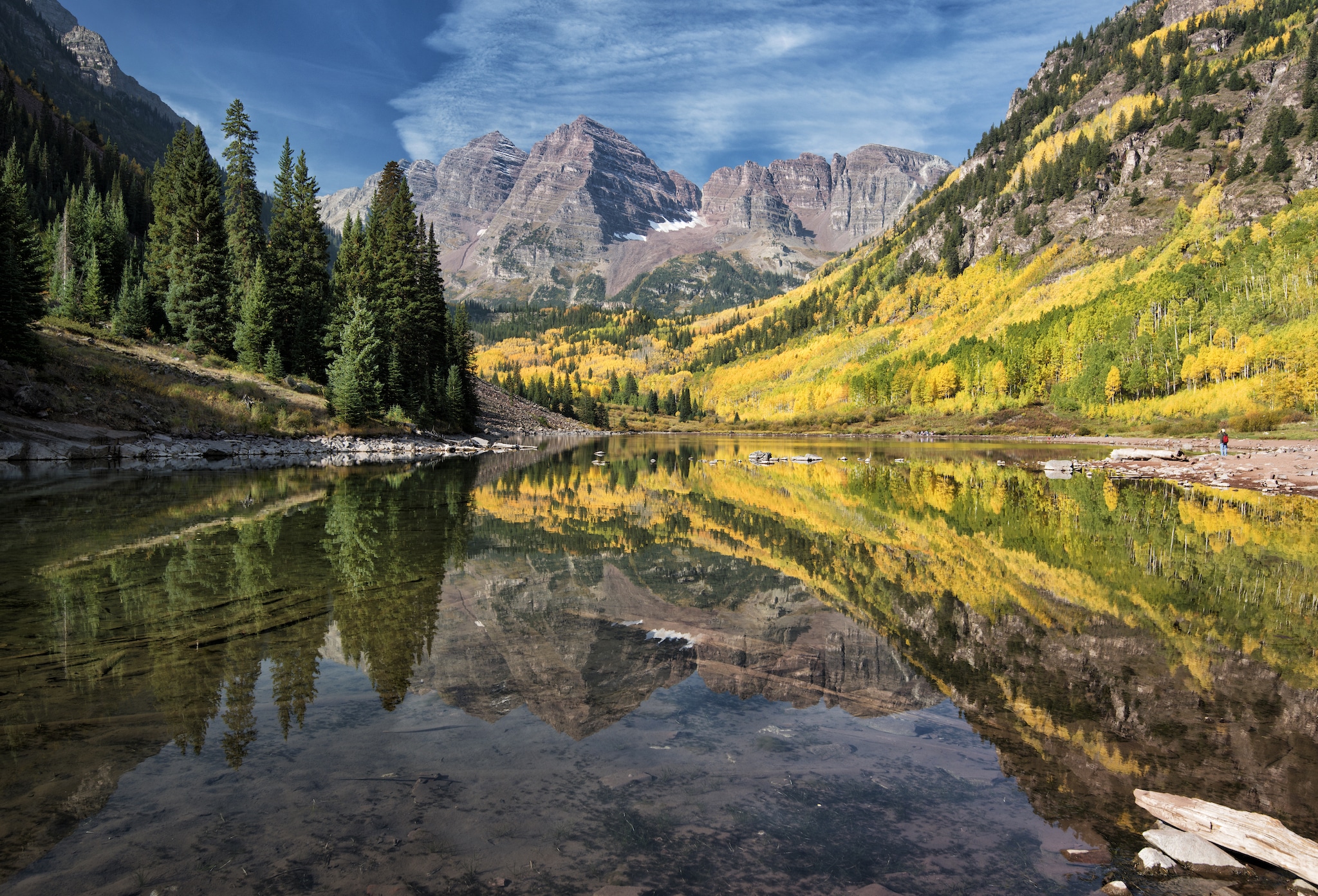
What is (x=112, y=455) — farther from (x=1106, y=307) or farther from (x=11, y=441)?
(x=1106, y=307)

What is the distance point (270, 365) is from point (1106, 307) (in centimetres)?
12808

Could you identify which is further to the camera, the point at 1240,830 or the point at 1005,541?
the point at 1005,541

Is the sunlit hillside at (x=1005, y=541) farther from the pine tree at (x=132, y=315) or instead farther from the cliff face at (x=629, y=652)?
the pine tree at (x=132, y=315)

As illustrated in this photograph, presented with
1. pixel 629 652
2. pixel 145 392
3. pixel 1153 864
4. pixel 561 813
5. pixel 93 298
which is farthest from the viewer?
pixel 93 298

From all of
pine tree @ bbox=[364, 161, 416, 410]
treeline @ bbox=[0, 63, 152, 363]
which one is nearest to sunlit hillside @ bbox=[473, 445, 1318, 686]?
treeline @ bbox=[0, 63, 152, 363]

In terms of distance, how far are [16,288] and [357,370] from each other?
22.1 m

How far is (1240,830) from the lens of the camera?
5.09 metres

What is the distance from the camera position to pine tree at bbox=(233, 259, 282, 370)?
55.4 metres

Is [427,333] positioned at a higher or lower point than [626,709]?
higher

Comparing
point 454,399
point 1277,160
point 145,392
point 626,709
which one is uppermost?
point 1277,160

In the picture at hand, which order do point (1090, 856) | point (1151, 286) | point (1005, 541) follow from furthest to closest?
1. point (1151, 286)
2. point (1005, 541)
3. point (1090, 856)

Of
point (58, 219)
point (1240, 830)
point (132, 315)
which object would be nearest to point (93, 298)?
point (132, 315)

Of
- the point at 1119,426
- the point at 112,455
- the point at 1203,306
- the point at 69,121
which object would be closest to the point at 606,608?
the point at 112,455

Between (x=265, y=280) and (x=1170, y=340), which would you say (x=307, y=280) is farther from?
(x=1170, y=340)
